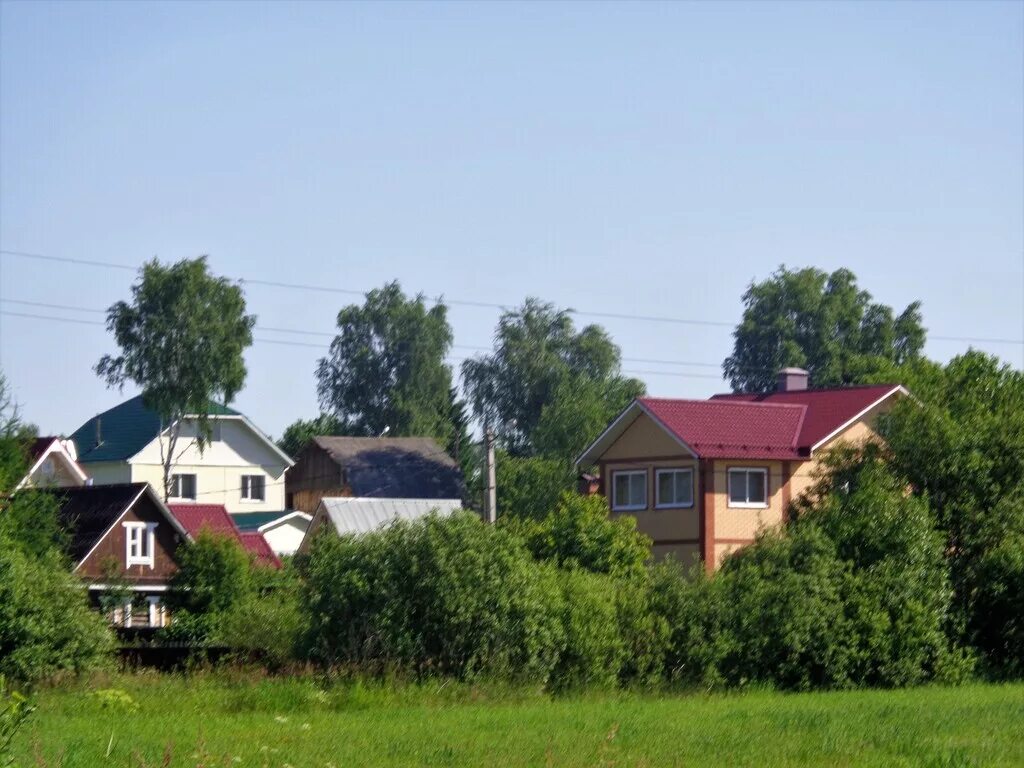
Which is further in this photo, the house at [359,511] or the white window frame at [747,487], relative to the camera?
the house at [359,511]

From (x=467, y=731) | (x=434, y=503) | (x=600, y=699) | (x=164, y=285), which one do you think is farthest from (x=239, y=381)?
(x=467, y=731)

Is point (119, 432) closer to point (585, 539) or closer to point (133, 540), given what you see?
point (133, 540)

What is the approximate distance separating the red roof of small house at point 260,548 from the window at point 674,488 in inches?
775

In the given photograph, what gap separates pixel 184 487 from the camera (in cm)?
8019

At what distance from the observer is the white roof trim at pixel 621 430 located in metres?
46.5

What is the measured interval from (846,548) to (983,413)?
5660 mm

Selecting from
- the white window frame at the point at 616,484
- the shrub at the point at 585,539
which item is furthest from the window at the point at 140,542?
the shrub at the point at 585,539

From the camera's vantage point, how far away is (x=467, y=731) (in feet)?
70.9

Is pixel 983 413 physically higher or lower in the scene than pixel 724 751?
higher

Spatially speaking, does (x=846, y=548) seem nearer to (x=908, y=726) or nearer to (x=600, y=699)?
(x=600, y=699)

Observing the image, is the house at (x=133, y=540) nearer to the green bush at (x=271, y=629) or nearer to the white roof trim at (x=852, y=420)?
the green bush at (x=271, y=629)

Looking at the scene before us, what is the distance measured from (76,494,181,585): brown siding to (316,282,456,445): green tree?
40856 millimetres

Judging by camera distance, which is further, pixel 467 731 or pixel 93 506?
pixel 93 506

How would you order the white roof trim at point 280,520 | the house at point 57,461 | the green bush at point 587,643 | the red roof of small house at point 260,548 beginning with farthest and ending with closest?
the white roof trim at point 280,520 → the house at point 57,461 → the red roof of small house at point 260,548 → the green bush at point 587,643
